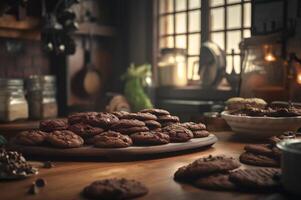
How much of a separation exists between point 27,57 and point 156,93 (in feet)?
4.71

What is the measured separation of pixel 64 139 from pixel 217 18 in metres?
3.14

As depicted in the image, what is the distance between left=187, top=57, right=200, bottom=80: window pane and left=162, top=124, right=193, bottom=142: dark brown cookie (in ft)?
9.07

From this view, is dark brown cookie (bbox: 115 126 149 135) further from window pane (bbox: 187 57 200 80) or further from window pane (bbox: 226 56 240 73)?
window pane (bbox: 187 57 200 80)

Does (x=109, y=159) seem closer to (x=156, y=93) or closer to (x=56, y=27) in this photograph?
(x=56, y=27)

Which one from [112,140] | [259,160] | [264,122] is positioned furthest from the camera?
[264,122]

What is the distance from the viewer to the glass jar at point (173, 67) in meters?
4.37

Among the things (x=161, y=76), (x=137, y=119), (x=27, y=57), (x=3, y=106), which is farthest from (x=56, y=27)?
(x=137, y=119)

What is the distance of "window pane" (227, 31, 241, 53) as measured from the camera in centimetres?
411

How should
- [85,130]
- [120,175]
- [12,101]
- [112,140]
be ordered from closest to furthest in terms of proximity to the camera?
1. [120,175]
2. [112,140]
3. [85,130]
4. [12,101]

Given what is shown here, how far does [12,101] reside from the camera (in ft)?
11.4

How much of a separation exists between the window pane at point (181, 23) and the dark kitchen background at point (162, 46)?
0.01 meters

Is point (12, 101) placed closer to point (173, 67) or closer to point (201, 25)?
point (173, 67)

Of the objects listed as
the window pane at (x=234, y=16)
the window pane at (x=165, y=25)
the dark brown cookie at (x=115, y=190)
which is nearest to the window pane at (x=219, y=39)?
the window pane at (x=234, y=16)

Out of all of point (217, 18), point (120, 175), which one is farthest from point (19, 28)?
point (120, 175)
